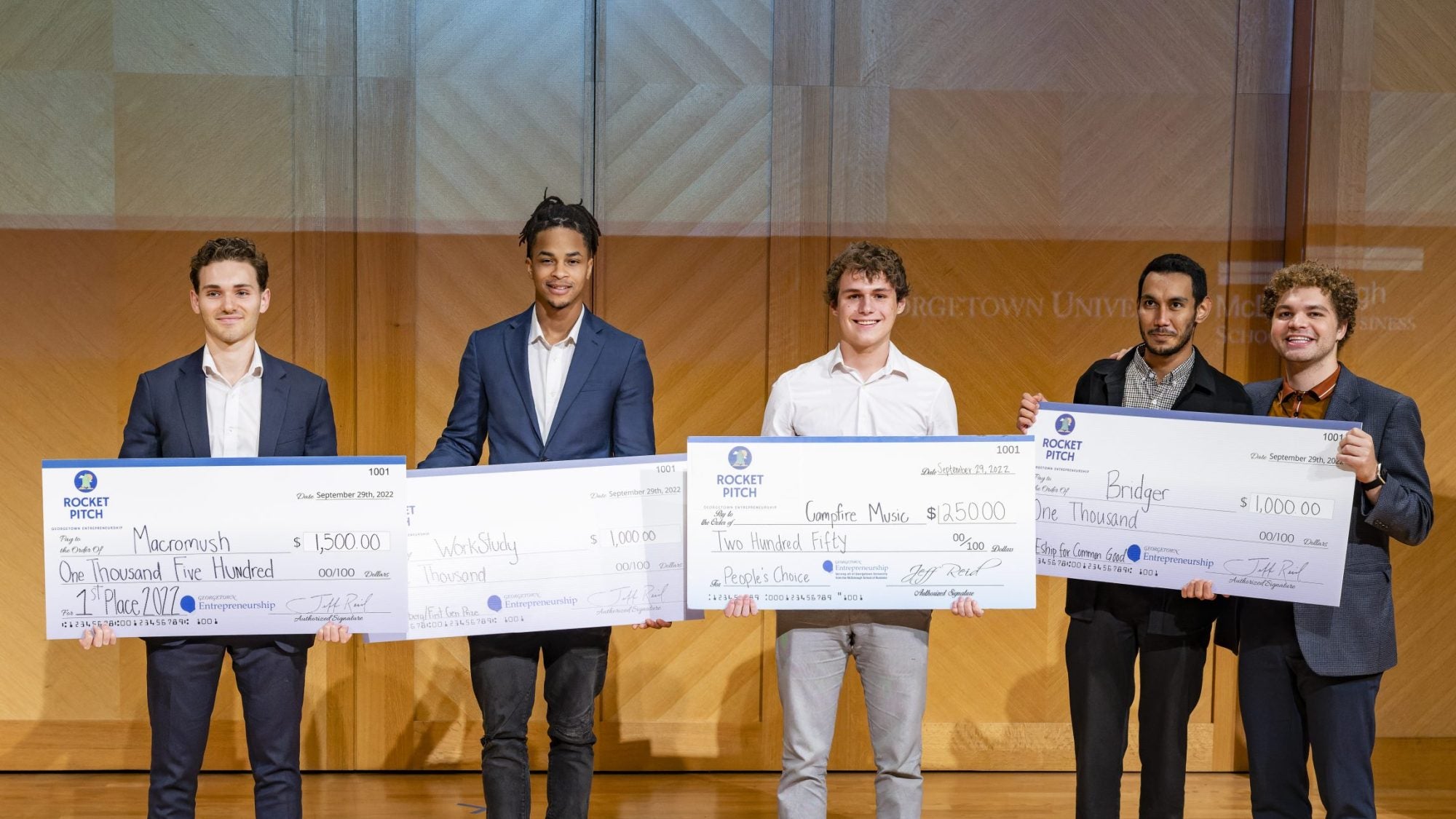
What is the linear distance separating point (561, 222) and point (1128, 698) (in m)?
1.83

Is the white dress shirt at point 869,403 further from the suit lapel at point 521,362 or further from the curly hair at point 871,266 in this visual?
the suit lapel at point 521,362

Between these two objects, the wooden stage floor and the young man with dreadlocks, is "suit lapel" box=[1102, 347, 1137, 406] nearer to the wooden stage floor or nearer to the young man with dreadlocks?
the young man with dreadlocks

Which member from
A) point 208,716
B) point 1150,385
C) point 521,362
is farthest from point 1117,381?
point 208,716

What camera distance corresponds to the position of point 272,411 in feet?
8.62

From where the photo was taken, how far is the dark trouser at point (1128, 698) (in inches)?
108

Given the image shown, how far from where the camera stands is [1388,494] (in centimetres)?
251

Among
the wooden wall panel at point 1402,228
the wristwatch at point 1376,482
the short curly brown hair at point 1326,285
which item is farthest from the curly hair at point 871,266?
the wooden wall panel at point 1402,228

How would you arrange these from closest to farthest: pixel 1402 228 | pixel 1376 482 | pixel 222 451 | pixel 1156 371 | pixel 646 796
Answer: pixel 1376 482 < pixel 222 451 < pixel 1156 371 < pixel 646 796 < pixel 1402 228

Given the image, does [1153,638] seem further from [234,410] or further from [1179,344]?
[234,410]

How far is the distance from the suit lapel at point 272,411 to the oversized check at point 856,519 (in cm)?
97

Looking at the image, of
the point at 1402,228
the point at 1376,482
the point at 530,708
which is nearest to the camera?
the point at 1376,482

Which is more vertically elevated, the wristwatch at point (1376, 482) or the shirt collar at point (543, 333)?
the shirt collar at point (543, 333)

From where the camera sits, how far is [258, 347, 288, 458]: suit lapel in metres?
2.62

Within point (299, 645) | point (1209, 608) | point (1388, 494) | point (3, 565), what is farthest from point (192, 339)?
point (1388, 494)
